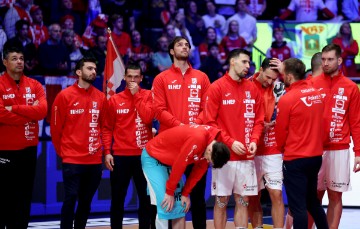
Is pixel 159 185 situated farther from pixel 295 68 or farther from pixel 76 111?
pixel 295 68

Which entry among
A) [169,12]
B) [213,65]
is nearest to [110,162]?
[213,65]

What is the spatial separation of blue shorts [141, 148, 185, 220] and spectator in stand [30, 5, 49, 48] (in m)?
7.30

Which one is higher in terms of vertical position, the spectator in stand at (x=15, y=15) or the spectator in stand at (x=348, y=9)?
the spectator in stand at (x=348, y=9)

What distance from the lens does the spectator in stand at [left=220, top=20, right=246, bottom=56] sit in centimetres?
1734

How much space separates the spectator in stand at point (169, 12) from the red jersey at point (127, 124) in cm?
709

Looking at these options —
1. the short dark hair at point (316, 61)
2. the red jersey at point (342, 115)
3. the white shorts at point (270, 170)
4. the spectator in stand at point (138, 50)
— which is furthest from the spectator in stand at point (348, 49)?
the white shorts at point (270, 170)

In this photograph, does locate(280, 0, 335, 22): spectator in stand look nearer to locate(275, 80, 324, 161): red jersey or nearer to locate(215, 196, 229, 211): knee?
locate(275, 80, 324, 161): red jersey

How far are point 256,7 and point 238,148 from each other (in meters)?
10.9

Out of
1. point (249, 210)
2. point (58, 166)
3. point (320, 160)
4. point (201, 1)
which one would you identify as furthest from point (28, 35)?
point (320, 160)

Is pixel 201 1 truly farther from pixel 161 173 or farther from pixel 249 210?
pixel 161 173

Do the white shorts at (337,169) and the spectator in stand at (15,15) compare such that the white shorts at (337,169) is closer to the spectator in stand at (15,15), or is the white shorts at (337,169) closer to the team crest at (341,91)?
the team crest at (341,91)

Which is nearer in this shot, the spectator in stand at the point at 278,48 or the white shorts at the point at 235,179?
the white shorts at the point at 235,179

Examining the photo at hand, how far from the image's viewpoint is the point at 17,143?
9.04m

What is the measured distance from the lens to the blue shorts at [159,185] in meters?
7.71
